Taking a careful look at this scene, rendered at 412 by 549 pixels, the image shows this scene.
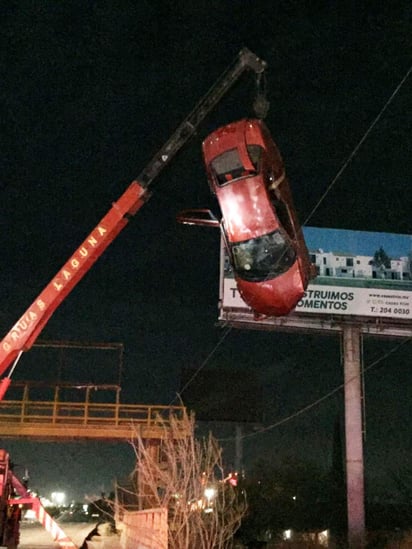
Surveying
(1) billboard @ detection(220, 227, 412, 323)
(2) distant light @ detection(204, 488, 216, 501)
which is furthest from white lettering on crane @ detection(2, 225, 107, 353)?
(1) billboard @ detection(220, 227, 412, 323)

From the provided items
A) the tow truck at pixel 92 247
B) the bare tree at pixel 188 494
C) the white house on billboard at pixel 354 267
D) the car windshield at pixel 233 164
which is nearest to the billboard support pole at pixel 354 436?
the white house on billboard at pixel 354 267

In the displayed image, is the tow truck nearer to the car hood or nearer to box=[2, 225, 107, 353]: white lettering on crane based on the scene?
box=[2, 225, 107, 353]: white lettering on crane

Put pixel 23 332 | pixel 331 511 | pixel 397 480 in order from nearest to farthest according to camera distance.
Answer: pixel 23 332 < pixel 331 511 < pixel 397 480

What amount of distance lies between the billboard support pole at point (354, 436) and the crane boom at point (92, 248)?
1680cm

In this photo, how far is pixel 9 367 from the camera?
12.5 m

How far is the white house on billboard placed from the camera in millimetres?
28172

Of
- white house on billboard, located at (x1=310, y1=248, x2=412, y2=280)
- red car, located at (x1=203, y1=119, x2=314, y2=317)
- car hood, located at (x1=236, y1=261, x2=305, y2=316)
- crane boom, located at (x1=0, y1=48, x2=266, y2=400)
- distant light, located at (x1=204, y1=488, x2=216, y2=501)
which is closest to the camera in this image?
red car, located at (x1=203, y1=119, x2=314, y2=317)

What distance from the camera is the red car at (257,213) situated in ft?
29.9

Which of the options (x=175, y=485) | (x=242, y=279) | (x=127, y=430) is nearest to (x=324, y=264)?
(x=127, y=430)

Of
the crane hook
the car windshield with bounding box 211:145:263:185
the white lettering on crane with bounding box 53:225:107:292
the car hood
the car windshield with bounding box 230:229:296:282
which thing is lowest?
the car hood

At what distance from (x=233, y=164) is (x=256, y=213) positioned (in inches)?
29.3

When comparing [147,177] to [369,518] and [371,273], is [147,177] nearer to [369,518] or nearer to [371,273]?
[371,273]

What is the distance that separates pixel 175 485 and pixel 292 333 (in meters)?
16.0

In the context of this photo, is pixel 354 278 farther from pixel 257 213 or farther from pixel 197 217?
pixel 257 213
